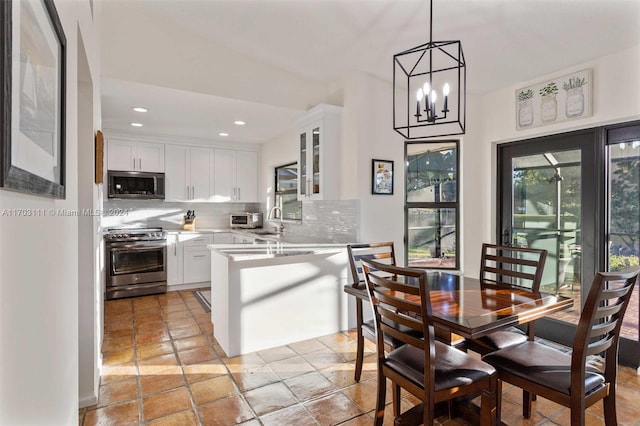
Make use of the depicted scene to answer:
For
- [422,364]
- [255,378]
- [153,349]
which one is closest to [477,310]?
[422,364]

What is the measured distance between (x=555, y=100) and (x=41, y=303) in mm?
3853

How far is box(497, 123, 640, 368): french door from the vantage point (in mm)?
2830

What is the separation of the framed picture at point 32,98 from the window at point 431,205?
339cm

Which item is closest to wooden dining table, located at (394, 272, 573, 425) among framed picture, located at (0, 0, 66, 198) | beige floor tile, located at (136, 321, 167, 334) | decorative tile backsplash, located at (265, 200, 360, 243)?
decorative tile backsplash, located at (265, 200, 360, 243)

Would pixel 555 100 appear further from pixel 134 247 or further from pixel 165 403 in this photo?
pixel 134 247

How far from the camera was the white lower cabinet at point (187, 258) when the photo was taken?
5113 millimetres

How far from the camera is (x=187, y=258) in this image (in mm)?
5227

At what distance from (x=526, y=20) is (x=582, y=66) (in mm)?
892

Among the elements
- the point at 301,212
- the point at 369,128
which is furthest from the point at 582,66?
the point at 301,212

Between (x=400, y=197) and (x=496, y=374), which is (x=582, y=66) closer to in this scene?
(x=400, y=197)

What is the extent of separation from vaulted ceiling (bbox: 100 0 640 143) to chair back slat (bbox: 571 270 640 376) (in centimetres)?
185

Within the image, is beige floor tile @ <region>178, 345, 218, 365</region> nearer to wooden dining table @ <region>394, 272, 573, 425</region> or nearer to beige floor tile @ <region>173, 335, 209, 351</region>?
beige floor tile @ <region>173, 335, 209, 351</region>

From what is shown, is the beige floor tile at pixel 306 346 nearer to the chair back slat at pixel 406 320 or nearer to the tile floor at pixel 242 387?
the tile floor at pixel 242 387

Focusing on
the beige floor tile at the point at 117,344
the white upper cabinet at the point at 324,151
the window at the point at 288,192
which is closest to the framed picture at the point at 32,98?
the beige floor tile at the point at 117,344
